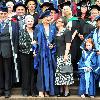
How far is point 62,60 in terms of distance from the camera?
36.2ft

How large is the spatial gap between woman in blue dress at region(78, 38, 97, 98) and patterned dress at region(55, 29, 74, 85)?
0.26 m

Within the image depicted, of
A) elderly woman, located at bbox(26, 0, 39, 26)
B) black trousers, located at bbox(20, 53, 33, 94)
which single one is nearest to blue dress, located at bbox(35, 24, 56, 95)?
black trousers, located at bbox(20, 53, 33, 94)

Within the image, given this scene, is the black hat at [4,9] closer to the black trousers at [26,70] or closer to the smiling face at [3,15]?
the smiling face at [3,15]

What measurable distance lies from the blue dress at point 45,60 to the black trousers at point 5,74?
2.06ft

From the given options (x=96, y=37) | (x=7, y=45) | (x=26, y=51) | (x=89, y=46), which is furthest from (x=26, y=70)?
(x=96, y=37)

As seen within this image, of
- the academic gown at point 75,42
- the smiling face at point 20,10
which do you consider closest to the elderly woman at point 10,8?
the smiling face at point 20,10

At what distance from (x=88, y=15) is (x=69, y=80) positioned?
1.67 metres

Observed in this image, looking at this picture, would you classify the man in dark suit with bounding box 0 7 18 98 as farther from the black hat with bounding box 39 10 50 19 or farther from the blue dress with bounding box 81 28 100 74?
the blue dress with bounding box 81 28 100 74

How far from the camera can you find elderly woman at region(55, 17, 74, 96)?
1098cm

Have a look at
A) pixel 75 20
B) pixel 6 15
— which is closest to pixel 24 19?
pixel 6 15

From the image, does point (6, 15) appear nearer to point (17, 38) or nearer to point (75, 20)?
point (17, 38)

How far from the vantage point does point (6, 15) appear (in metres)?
11.2

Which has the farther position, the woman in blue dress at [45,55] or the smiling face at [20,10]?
the smiling face at [20,10]

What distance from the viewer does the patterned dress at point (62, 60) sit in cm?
1097
